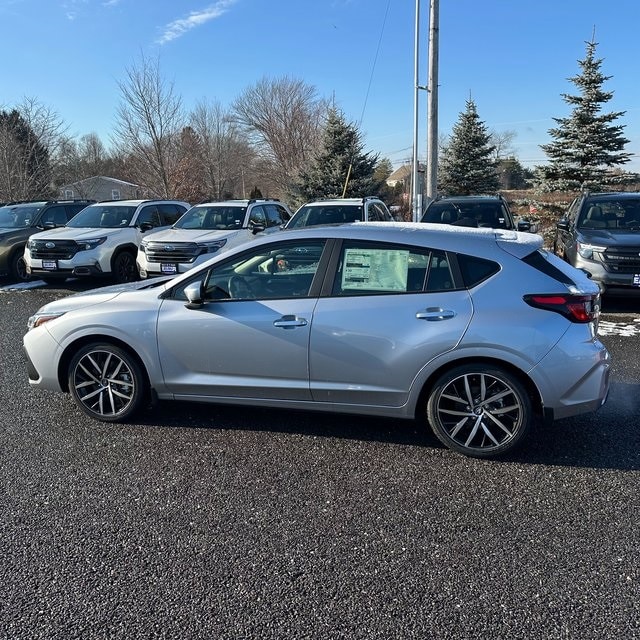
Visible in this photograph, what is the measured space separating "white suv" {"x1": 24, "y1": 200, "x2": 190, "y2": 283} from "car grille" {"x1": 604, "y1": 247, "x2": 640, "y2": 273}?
872 centimetres

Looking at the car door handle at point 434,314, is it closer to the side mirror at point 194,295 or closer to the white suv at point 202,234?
the side mirror at point 194,295

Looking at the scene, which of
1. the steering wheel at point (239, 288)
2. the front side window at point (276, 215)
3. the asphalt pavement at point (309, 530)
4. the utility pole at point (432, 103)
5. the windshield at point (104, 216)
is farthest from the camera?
the utility pole at point (432, 103)

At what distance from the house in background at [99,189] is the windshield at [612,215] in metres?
29.2

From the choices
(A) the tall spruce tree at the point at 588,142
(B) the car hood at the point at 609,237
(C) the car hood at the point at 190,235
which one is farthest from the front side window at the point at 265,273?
(A) the tall spruce tree at the point at 588,142

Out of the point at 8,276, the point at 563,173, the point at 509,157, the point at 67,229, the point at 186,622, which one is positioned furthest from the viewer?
the point at 509,157

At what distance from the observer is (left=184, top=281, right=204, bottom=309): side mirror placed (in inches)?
162

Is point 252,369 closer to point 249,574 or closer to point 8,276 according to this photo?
point 249,574

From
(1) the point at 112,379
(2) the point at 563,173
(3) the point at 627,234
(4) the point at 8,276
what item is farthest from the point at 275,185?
(1) the point at 112,379

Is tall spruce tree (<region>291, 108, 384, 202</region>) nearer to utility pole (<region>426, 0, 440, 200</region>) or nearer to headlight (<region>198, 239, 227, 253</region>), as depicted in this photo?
utility pole (<region>426, 0, 440, 200</region>)

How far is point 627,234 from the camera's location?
8617mm

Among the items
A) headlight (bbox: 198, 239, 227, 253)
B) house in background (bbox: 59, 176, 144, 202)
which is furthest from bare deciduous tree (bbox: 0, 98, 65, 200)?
headlight (bbox: 198, 239, 227, 253)

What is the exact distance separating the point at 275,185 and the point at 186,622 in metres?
45.1

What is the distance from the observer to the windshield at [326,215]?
11312 millimetres

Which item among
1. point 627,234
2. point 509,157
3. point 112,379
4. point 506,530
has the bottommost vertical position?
point 506,530
